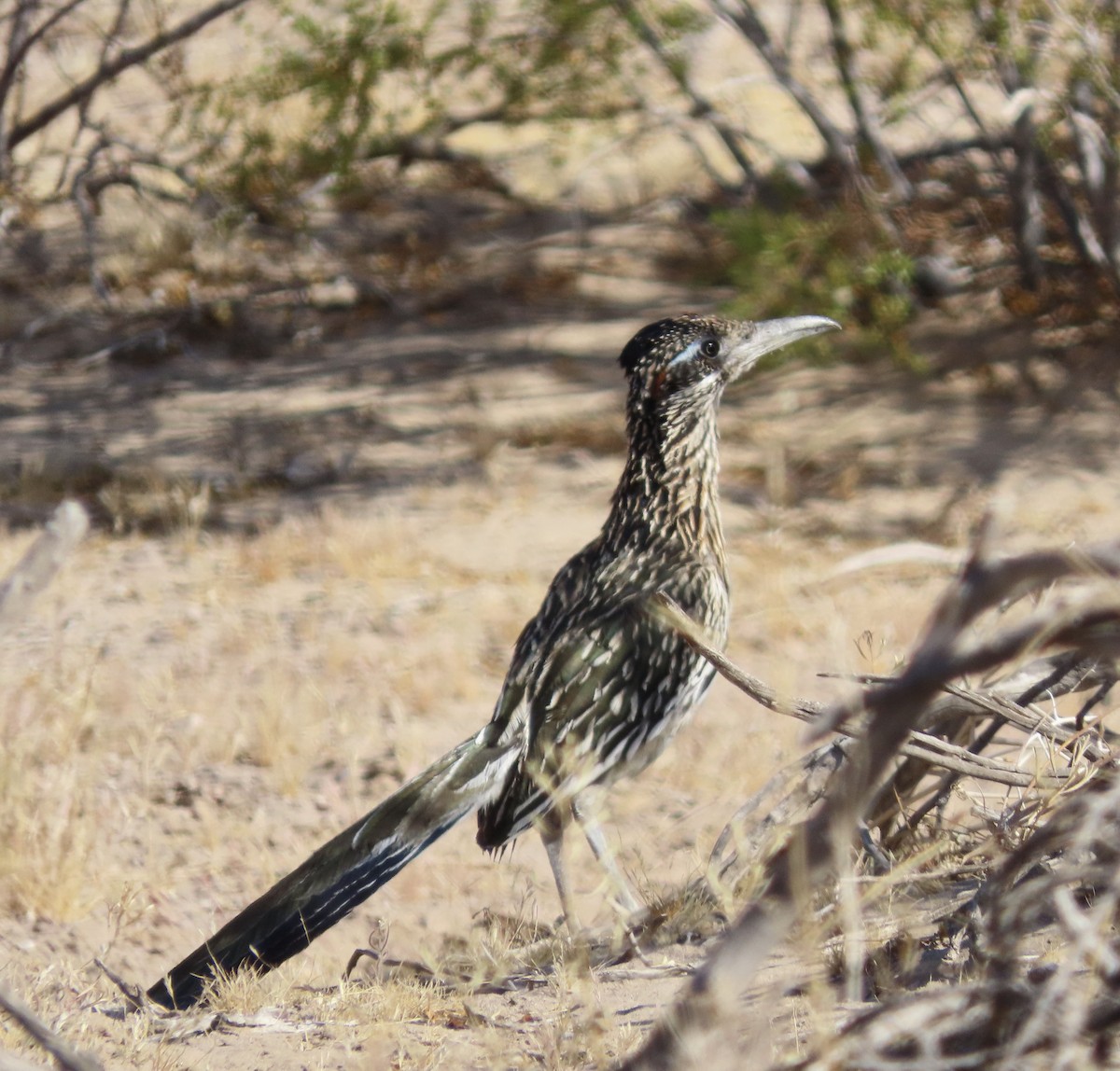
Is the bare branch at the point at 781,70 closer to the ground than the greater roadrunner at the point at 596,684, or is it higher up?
higher up

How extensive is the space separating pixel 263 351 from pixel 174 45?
2.34m

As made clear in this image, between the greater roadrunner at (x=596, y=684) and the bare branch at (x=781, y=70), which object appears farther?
the bare branch at (x=781, y=70)

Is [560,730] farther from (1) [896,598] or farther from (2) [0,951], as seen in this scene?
(1) [896,598]

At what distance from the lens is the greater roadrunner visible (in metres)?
4.00

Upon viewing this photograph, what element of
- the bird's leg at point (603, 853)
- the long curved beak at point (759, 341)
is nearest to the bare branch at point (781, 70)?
the long curved beak at point (759, 341)

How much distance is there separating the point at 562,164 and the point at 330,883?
773 centimetres

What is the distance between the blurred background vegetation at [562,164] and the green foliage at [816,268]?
2 centimetres

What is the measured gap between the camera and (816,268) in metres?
9.70

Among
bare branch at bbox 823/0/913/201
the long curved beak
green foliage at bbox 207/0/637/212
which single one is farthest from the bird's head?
bare branch at bbox 823/0/913/201

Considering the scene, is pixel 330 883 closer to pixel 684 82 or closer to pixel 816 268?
pixel 816 268

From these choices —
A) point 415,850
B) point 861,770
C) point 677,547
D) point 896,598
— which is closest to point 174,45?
point 896,598

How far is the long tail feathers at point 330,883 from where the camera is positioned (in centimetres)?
388

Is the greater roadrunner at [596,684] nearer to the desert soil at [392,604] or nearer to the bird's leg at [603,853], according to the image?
the bird's leg at [603,853]

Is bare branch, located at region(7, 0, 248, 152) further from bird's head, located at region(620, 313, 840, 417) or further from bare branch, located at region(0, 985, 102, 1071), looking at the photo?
bare branch, located at region(0, 985, 102, 1071)
